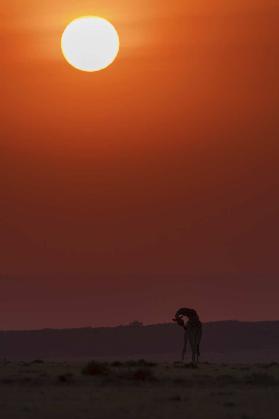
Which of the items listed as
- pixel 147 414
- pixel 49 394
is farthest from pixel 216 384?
pixel 147 414

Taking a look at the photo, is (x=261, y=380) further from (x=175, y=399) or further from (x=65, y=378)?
(x=175, y=399)

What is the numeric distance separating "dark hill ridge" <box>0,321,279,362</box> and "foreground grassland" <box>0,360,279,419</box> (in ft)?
188

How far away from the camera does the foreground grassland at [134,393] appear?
31.9 m

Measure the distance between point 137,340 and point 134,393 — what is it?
248ft

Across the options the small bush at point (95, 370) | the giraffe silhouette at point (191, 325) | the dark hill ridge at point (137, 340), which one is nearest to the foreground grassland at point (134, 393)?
the small bush at point (95, 370)

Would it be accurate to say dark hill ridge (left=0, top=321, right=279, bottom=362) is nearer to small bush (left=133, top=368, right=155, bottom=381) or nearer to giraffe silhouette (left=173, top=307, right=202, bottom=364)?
giraffe silhouette (left=173, top=307, right=202, bottom=364)

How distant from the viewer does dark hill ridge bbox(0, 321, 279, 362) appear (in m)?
107

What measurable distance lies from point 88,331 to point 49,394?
79.5 metres

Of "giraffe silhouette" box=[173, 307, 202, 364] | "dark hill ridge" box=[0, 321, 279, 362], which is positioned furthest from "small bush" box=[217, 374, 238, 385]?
"dark hill ridge" box=[0, 321, 279, 362]

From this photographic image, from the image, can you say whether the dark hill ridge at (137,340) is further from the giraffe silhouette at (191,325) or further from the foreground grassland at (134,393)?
the foreground grassland at (134,393)

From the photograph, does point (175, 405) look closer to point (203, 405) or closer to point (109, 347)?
point (203, 405)

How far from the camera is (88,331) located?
115562mm

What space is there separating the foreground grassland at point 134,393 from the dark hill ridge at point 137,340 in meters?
57.4

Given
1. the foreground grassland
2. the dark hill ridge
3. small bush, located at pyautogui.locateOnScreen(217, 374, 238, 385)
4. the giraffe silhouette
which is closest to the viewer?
the foreground grassland
